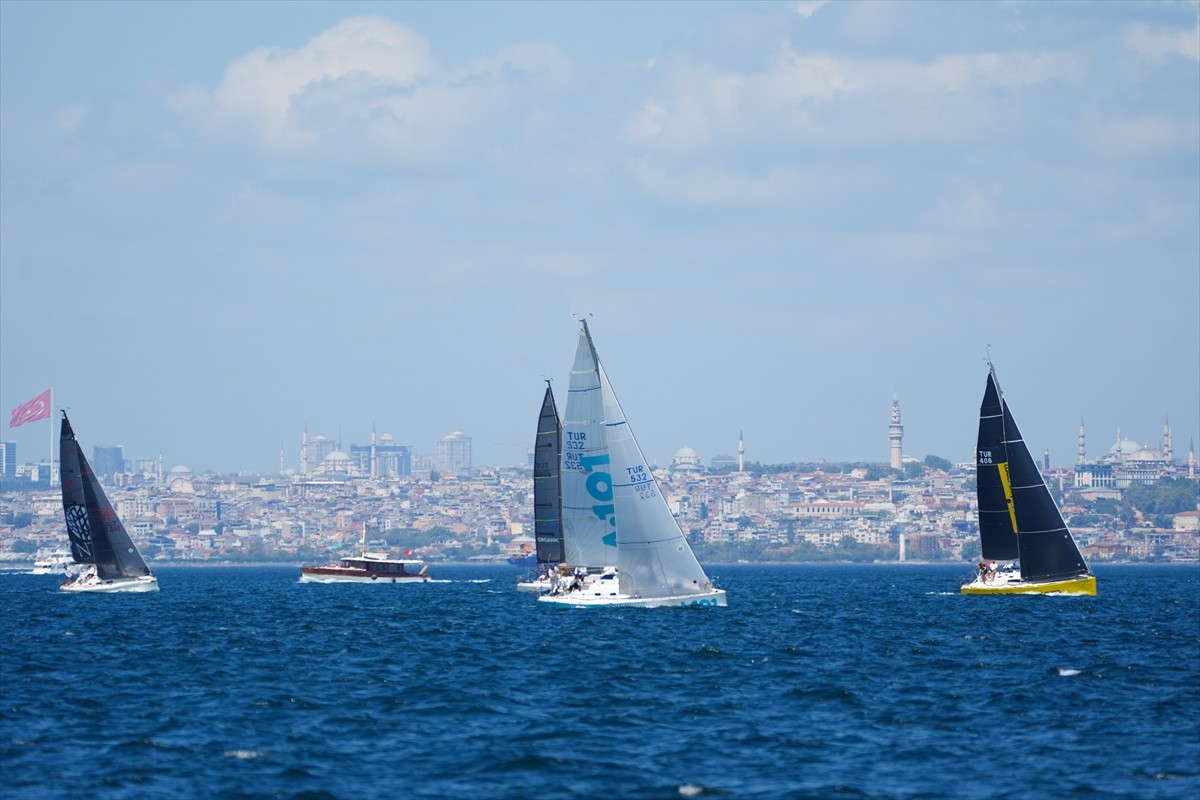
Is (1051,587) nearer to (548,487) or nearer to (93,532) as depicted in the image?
(548,487)

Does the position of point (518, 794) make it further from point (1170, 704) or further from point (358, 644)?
point (358, 644)

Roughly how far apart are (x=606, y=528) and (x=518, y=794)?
35.6 metres

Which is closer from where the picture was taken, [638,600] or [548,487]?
[638,600]

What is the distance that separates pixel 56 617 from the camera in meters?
70.2

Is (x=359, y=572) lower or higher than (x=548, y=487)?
lower

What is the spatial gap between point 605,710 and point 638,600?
26.5m

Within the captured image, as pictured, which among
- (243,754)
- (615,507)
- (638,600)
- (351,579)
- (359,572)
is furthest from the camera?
(351,579)

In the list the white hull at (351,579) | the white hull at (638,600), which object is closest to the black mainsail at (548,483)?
the white hull at (638,600)

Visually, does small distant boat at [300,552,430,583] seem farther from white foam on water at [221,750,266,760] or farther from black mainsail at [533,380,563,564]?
white foam on water at [221,750,266,760]

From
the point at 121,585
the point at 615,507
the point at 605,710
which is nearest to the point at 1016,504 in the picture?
the point at 615,507

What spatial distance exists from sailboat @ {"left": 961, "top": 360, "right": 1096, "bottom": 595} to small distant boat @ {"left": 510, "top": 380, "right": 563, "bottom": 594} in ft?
73.1

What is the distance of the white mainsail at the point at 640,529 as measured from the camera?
5997 centimetres

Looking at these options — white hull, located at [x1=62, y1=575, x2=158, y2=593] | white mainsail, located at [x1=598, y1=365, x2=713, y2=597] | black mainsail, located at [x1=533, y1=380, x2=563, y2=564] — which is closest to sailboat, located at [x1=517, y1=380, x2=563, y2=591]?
black mainsail, located at [x1=533, y1=380, x2=563, y2=564]

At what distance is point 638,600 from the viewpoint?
202ft
